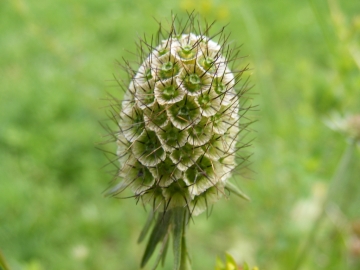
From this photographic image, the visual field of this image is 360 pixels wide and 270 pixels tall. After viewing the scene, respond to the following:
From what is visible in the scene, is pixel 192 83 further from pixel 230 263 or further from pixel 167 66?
pixel 230 263

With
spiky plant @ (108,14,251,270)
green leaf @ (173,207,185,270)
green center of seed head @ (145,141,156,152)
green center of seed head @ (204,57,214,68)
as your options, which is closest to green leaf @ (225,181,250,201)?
spiky plant @ (108,14,251,270)

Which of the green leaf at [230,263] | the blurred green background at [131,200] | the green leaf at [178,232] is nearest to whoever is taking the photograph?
the green leaf at [178,232]

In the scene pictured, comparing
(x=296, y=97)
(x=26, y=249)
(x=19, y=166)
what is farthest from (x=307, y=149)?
(x=19, y=166)

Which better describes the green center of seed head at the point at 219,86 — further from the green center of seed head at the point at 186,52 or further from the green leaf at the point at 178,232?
the green leaf at the point at 178,232

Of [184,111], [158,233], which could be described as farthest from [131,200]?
[184,111]

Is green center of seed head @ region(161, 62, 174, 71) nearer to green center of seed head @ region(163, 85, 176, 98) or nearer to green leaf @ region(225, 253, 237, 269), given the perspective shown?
green center of seed head @ region(163, 85, 176, 98)

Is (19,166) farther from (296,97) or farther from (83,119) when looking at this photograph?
(296,97)

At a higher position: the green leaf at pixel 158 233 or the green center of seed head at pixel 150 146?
the green center of seed head at pixel 150 146

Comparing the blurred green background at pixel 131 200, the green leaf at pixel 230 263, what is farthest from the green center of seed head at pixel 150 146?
the blurred green background at pixel 131 200
